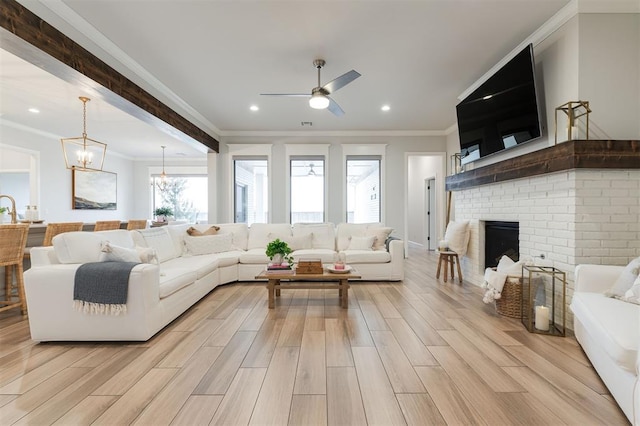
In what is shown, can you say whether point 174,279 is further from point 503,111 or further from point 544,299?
point 503,111

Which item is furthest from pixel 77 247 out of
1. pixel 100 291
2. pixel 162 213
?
pixel 162 213

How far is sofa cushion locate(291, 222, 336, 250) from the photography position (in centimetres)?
481

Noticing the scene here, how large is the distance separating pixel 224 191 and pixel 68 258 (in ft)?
14.3

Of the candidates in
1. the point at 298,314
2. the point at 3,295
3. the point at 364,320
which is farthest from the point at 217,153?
the point at 364,320

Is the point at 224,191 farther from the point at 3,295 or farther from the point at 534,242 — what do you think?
the point at 534,242

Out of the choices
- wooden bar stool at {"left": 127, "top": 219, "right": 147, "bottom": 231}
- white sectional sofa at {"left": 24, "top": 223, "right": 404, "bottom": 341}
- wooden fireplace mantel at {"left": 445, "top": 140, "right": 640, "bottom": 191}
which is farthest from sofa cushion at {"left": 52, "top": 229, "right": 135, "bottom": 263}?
wooden fireplace mantel at {"left": 445, "top": 140, "right": 640, "bottom": 191}

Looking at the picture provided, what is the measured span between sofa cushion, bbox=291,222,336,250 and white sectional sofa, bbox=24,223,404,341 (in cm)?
2

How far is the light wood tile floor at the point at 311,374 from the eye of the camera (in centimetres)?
150

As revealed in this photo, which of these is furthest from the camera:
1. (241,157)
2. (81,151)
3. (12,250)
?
(241,157)

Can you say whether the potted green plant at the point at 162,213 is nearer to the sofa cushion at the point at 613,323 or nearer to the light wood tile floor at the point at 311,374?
the light wood tile floor at the point at 311,374

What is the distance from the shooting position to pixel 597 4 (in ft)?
8.20

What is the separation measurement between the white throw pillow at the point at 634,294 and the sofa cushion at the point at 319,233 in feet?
11.2

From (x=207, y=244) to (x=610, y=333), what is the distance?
4.38m

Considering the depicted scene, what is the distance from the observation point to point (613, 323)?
159cm
